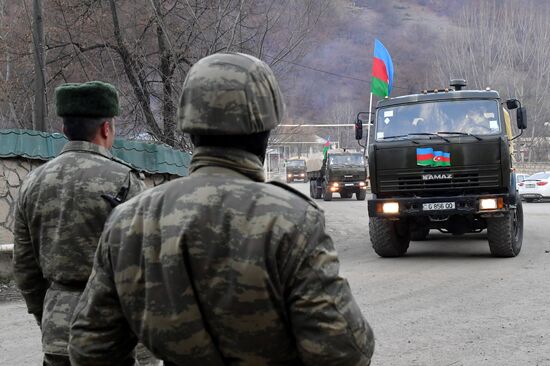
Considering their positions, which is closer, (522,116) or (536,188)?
(522,116)

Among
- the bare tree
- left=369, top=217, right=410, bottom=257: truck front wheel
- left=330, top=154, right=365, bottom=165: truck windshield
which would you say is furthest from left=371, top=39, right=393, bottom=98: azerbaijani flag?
left=330, top=154, right=365, bottom=165: truck windshield

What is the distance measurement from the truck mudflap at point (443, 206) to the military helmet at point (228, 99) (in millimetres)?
9583

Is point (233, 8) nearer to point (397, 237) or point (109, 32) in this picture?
point (109, 32)

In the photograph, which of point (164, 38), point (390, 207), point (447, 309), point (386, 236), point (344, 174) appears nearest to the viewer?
point (447, 309)

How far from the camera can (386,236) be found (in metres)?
12.3

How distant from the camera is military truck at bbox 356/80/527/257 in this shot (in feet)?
37.3

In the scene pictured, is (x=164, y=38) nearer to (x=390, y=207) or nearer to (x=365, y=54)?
(x=390, y=207)

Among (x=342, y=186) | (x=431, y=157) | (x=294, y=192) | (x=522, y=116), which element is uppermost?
(x=522, y=116)

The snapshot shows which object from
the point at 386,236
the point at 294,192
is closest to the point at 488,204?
the point at 386,236

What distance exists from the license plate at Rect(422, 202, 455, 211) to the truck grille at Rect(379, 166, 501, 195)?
237mm

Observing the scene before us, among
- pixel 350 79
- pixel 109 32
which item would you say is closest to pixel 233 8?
pixel 109 32

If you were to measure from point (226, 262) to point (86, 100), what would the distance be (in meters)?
1.64

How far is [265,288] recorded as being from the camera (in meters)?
1.96

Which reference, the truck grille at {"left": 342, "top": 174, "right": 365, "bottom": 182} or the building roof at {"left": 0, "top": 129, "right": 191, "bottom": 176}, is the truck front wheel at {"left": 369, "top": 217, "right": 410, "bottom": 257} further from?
the truck grille at {"left": 342, "top": 174, "right": 365, "bottom": 182}
